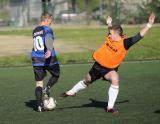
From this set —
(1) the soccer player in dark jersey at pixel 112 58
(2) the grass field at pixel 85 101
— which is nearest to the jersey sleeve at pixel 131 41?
(1) the soccer player in dark jersey at pixel 112 58

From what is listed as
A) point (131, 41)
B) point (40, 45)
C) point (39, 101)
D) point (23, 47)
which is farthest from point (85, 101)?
point (23, 47)

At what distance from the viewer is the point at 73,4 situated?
56.7 meters

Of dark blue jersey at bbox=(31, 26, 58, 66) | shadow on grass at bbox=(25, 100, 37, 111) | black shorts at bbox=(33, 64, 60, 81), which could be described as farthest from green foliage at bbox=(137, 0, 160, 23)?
dark blue jersey at bbox=(31, 26, 58, 66)

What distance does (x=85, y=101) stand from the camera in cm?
1099

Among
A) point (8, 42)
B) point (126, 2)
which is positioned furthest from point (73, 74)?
point (126, 2)

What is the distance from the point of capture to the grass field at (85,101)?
29.5ft

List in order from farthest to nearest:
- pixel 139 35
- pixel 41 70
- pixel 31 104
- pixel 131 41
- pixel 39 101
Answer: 1. pixel 31 104
2. pixel 41 70
3. pixel 39 101
4. pixel 131 41
5. pixel 139 35

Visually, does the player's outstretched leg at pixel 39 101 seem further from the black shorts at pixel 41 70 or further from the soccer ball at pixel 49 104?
the black shorts at pixel 41 70

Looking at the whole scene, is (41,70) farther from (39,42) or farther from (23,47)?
(23,47)

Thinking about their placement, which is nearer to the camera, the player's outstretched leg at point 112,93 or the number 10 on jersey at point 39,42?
the player's outstretched leg at point 112,93

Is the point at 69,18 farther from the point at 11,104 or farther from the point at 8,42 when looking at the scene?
the point at 11,104

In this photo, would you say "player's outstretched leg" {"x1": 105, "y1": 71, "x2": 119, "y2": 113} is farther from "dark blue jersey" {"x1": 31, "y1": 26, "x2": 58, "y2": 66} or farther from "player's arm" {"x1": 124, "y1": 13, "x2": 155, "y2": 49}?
"dark blue jersey" {"x1": 31, "y1": 26, "x2": 58, "y2": 66}

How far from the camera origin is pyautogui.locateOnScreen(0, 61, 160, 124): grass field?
8992 millimetres

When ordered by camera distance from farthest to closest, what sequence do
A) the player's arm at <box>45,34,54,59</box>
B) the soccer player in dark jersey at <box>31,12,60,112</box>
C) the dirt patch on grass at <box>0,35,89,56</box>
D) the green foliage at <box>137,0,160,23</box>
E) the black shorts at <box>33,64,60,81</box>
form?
the green foliage at <box>137,0,160,23</box> < the dirt patch on grass at <box>0,35,89,56</box> < the black shorts at <box>33,64,60,81</box> < the soccer player in dark jersey at <box>31,12,60,112</box> < the player's arm at <box>45,34,54,59</box>
